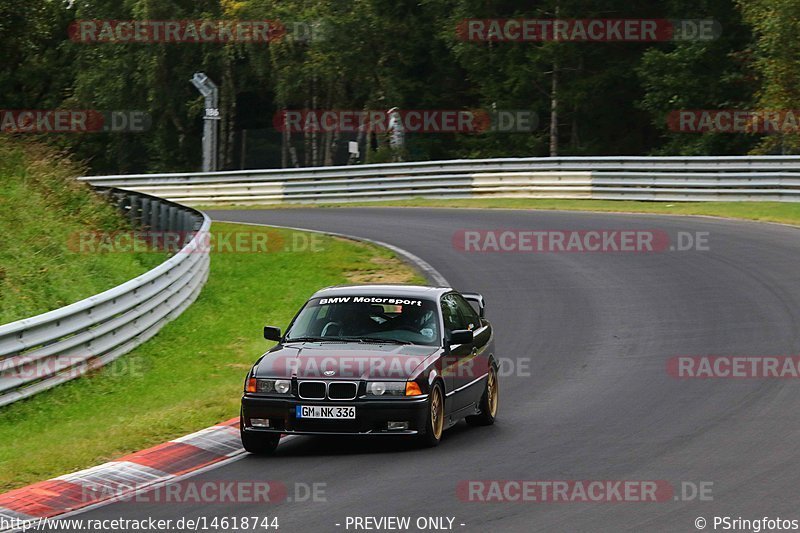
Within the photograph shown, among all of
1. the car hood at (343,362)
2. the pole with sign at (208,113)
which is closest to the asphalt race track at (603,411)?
the car hood at (343,362)

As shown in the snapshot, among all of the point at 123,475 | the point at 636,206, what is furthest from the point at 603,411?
the point at 636,206

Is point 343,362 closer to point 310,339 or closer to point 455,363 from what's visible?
point 310,339

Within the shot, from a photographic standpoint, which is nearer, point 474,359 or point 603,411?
point 474,359

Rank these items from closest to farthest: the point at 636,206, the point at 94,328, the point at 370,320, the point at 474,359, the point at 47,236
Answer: the point at 370,320 < the point at 474,359 < the point at 94,328 < the point at 47,236 < the point at 636,206

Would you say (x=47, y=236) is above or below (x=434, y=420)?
above

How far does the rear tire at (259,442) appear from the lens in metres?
10.6

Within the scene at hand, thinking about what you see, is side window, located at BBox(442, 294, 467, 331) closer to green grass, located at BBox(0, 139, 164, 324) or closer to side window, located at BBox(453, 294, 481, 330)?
side window, located at BBox(453, 294, 481, 330)

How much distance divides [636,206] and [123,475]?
22.3 meters

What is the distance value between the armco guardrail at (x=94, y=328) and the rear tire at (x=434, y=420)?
4.73m

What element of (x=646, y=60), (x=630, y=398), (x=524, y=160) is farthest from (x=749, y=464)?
(x=646, y=60)

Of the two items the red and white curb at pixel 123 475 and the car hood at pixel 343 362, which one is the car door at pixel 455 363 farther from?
the red and white curb at pixel 123 475

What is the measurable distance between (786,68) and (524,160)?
7580mm

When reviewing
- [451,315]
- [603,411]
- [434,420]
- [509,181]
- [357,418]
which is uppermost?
[509,181]

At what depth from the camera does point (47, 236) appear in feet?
65.3
